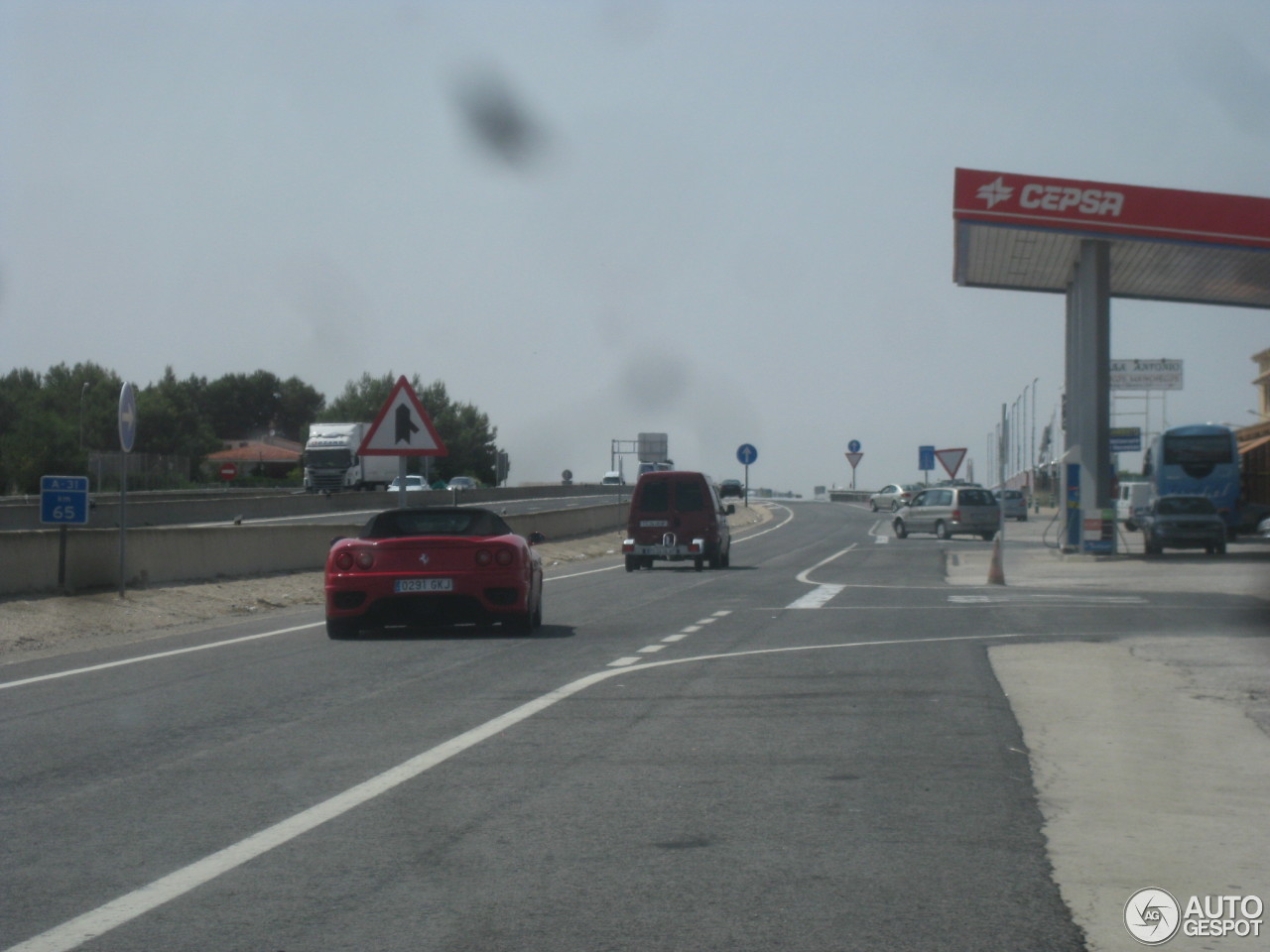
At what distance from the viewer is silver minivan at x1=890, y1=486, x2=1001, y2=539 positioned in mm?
48281

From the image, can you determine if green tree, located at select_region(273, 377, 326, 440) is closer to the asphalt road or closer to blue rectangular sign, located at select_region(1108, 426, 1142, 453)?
Answer: blue rectangular sign, located at select_region(1108, 426, 1142, 453)

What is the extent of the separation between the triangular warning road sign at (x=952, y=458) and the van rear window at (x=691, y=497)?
27.7 feet

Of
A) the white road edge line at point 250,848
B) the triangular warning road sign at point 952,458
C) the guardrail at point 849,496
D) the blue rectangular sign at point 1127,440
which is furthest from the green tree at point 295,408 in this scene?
the white road edge line at point 250,848

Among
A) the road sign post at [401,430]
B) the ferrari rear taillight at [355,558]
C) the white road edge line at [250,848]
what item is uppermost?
the road sign post at [401,430]

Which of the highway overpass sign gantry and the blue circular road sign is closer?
the blue circular road sign

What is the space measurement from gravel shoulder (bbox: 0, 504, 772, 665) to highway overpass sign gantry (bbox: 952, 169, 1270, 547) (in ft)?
55.7

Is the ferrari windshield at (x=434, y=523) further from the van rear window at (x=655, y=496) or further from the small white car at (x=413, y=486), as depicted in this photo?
the small white car at (x=413, y=486)

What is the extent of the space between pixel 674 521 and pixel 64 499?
14.7 m

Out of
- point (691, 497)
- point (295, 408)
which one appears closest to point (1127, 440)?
point (691, 497)

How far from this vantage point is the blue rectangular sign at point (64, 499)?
675 inches

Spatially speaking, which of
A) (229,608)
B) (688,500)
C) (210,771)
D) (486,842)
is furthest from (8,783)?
(688,500)

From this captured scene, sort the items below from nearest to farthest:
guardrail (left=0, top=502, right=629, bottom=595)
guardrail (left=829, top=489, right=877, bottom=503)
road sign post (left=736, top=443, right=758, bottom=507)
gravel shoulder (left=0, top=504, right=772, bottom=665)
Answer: gravel shoulder (left=0, top=504, right=772, bottom=665) → guardrail (left=0, top=502, right=629, bottom=595) → road sign post (left=736, top=443, right=758, bottom=507) → guardrail (left=829, top=489, right=877, bottom=503)

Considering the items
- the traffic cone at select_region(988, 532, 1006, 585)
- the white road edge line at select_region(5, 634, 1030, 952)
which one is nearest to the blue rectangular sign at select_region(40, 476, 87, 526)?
the white road edge line at select_region(5, 634, 1030, 952)

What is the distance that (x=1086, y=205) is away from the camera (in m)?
32.3
